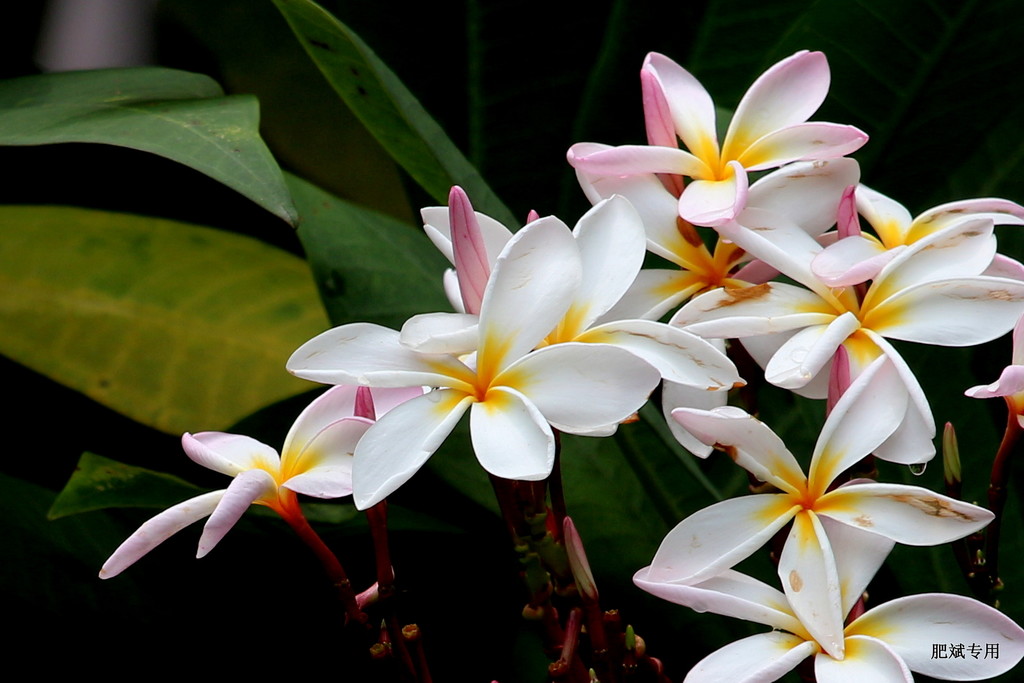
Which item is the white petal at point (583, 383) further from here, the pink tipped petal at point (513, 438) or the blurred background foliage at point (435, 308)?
the blurred background foliage at point (435, 308)

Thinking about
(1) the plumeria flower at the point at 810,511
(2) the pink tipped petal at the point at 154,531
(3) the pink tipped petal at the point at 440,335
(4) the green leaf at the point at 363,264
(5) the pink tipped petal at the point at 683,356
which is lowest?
(4) the green leaf at the point at 363,264

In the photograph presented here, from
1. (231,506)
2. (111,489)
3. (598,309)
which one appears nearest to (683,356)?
(598,309)

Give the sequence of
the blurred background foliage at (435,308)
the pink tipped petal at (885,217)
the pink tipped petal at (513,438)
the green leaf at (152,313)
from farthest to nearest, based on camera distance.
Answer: the green leaf at (152,313) < the blurred background foliage at (435,308) < the pink tipped petal at (885,217) < the pink tipped petal at (513,438)

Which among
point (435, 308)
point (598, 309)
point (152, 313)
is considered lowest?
point (152, 313)

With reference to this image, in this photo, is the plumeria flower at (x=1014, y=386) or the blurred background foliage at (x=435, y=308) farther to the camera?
the blurred background foliage at (x=435, y=308)

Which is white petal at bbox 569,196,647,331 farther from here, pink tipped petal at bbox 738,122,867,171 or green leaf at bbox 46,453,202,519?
green leaf at bbox 46,453,202,519

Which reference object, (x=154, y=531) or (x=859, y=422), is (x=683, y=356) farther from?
(x=154, y=531)

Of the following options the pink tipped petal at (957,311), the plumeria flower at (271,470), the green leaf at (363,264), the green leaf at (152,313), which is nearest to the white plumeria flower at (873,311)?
the pink tipped petal at (957,311)
